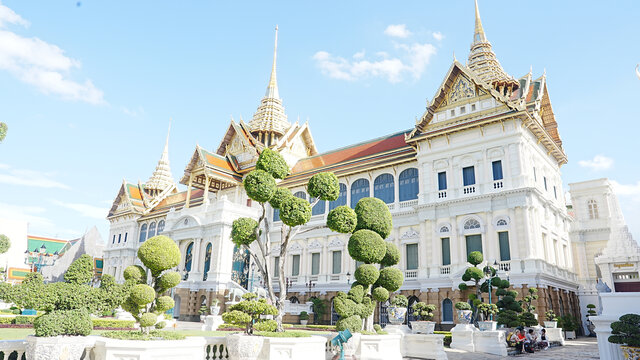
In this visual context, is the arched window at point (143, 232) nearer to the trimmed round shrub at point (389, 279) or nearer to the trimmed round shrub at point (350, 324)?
the trimmed round shrub at point (389, 279)

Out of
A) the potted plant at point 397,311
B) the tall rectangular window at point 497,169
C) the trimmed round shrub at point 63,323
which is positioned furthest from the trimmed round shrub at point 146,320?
the tall rectangular window at point 497,169

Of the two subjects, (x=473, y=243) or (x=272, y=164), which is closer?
(x=272, y=164)

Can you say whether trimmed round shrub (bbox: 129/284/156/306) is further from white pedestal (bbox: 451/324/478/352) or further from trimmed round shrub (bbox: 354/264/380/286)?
white pedestal (bbox: 451/324/478/352)

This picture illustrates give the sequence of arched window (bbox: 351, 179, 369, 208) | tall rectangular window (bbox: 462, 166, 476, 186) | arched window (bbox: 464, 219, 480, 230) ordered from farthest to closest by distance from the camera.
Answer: arched window (bbox: 351, 179, 369, 208), tall rectangular window (bbox: 462, 166, 476, 186), arched window (bbox: 464, 219, 480, 230)

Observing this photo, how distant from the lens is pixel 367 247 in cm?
1438

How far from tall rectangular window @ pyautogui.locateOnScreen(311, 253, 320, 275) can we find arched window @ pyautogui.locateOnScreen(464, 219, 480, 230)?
1090 cm

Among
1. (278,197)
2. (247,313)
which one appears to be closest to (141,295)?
(247,313)

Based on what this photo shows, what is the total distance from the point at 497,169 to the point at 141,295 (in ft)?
64.6

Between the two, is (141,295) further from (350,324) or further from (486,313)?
(486,313)

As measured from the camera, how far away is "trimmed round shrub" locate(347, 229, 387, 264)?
14383 mm

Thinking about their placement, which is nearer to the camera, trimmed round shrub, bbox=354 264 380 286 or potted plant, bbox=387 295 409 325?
trimmed round shrub, bbox=354 264 380 286

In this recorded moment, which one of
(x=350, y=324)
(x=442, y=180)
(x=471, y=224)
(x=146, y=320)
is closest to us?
(x=146, y=320)

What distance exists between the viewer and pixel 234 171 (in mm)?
37469

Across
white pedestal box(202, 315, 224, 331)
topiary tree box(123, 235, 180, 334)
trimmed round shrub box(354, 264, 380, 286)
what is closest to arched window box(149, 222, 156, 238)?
white pedestal box(202, 315, 224, 331)
